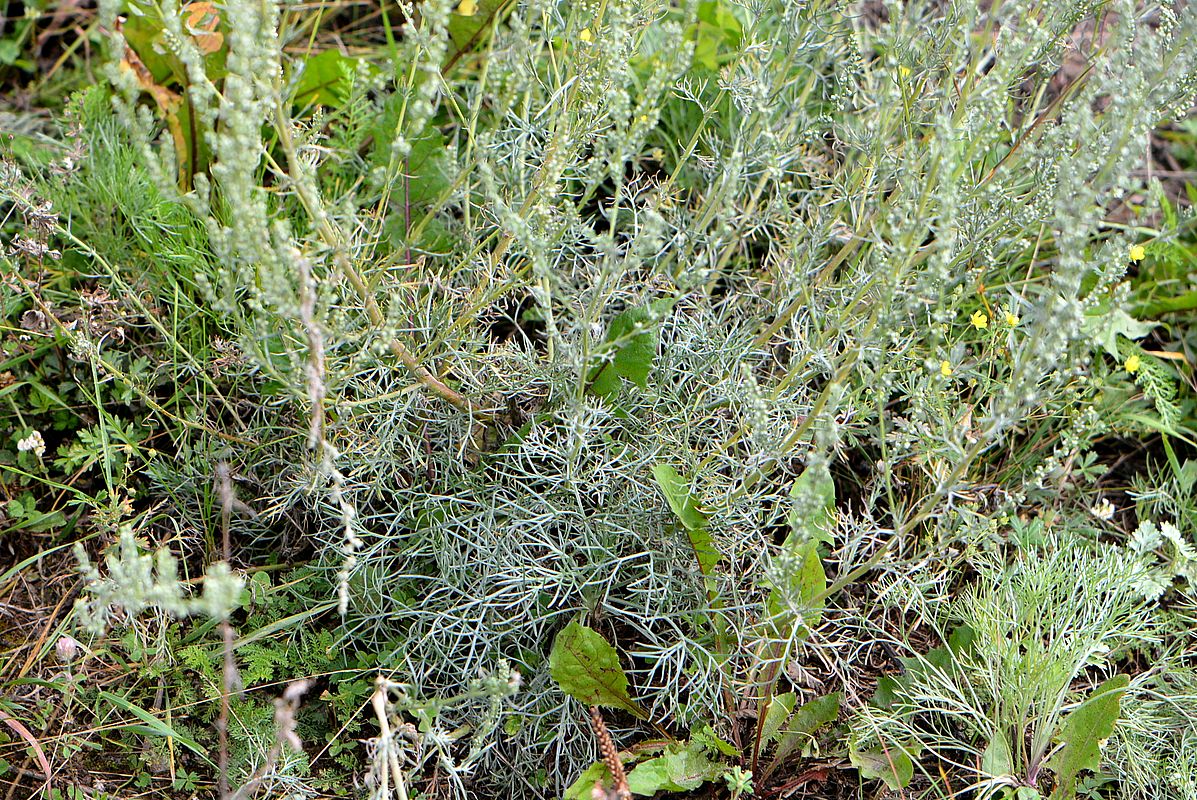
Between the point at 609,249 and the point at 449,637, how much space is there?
3.35 feet

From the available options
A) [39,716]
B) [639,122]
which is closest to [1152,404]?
[639,122]

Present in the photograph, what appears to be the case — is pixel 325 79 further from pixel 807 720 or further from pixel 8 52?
pixel 807 720

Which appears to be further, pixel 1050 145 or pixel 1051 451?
pixel 1051 451

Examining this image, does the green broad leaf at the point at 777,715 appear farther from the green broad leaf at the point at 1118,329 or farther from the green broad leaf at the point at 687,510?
the green broad leaf at the point at 1118,329

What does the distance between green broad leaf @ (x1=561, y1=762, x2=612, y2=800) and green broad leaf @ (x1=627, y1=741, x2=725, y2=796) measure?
0.06m

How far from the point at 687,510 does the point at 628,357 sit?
0.40 meters

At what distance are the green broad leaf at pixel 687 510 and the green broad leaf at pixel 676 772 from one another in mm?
414

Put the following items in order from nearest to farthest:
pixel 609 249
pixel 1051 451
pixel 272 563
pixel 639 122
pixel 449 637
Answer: pixel 609 249 → pixel 639 122 → pixel 449 637 → pixel 272 563 → pixel 1051 451

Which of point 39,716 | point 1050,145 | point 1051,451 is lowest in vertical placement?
point 39,716

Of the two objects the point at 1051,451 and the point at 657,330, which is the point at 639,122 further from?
the point at 1051,451

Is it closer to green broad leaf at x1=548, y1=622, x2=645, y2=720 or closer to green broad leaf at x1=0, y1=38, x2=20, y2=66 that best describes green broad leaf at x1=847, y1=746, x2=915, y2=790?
green broad leaf at x1=548, y1=622, x2=645, y2=720

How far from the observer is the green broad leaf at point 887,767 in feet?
7.21

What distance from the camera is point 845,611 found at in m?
2.37

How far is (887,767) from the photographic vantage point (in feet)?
7.28
